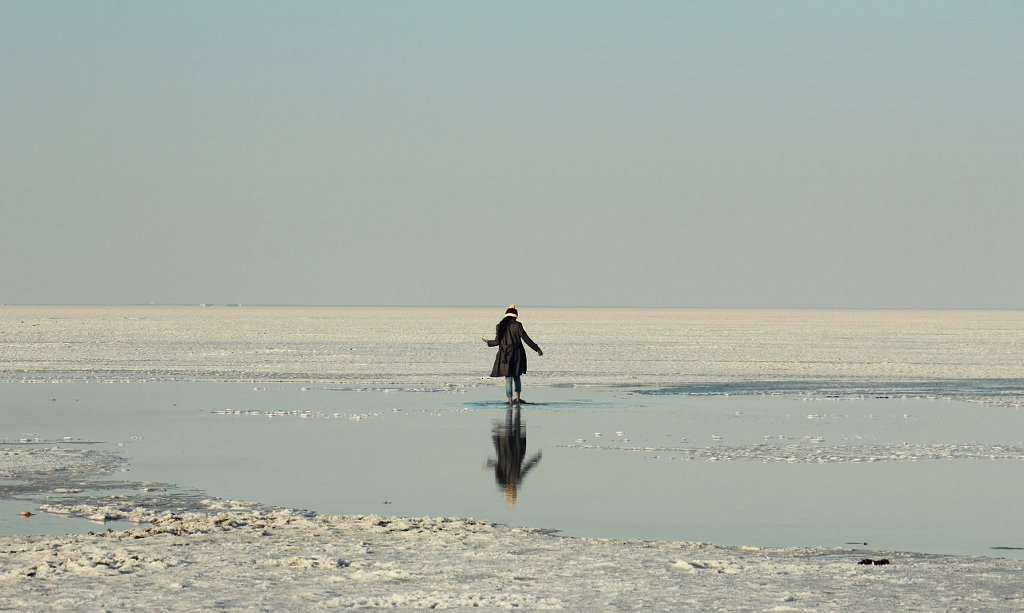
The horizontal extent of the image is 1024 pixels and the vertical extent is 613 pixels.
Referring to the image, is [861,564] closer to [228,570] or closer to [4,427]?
[228,570]

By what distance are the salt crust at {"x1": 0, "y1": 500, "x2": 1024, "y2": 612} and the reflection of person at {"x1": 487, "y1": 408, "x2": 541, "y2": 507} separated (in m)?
2.18

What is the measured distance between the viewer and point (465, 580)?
800 cm

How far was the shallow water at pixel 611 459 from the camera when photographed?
10.3 meters

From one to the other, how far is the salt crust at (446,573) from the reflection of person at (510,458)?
7.15 ft

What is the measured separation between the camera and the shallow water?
10.3 meters

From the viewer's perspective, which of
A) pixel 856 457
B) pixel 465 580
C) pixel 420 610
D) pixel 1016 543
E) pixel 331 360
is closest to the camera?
pixel 420 610

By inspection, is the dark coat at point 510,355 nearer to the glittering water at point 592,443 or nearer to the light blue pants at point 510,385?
the light blue pants at point 510,385

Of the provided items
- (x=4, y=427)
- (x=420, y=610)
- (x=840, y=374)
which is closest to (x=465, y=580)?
(x=420, y=610)

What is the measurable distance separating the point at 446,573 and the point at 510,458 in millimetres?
5958

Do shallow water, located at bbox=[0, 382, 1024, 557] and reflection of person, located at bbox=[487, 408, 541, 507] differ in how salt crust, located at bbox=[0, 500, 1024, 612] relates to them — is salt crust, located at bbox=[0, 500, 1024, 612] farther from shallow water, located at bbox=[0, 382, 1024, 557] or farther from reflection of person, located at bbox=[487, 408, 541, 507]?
reflection of person, located at bbox=[487, 408, 541, 507]

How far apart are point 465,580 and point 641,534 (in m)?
2.12

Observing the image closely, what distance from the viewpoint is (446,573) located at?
323 inches

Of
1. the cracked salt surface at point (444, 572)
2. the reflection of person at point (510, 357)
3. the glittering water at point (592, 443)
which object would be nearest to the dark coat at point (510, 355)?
the reflection of person at point (510, 357)

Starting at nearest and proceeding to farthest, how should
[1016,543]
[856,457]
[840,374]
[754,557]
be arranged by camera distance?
1. [754,557]
2. [1016,543]
3. [856,457]
4. [840,374]
